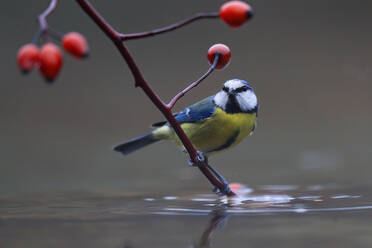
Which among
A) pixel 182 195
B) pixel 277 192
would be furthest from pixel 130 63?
pixel 277 192

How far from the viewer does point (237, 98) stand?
5.30 ft

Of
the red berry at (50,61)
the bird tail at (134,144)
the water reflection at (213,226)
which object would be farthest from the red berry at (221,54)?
the bird tail at (134,144)

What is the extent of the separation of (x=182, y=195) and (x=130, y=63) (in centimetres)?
65

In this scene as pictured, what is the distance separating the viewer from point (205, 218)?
3.15 feet

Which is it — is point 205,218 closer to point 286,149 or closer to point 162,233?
point 162,233

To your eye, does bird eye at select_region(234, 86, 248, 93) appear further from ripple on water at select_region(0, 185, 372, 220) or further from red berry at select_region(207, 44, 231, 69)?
red berry at select_region(207, 44, 231, 69)

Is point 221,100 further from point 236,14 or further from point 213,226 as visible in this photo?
point 236,14

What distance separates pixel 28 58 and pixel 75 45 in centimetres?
6

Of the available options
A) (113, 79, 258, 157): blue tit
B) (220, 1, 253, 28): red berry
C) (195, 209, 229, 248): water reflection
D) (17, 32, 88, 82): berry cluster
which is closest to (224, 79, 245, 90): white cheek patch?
(113, 79, 258, 157): blue tit

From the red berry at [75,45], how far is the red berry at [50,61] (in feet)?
0.04

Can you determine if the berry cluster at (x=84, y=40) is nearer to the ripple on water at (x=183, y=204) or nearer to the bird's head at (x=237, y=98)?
the ripple on water at (x=183, y=204)

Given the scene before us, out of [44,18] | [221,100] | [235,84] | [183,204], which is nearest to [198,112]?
[221,100]

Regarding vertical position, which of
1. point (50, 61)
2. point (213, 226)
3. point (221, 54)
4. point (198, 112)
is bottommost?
point (213, 226)

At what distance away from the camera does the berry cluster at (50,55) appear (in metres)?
0.60
